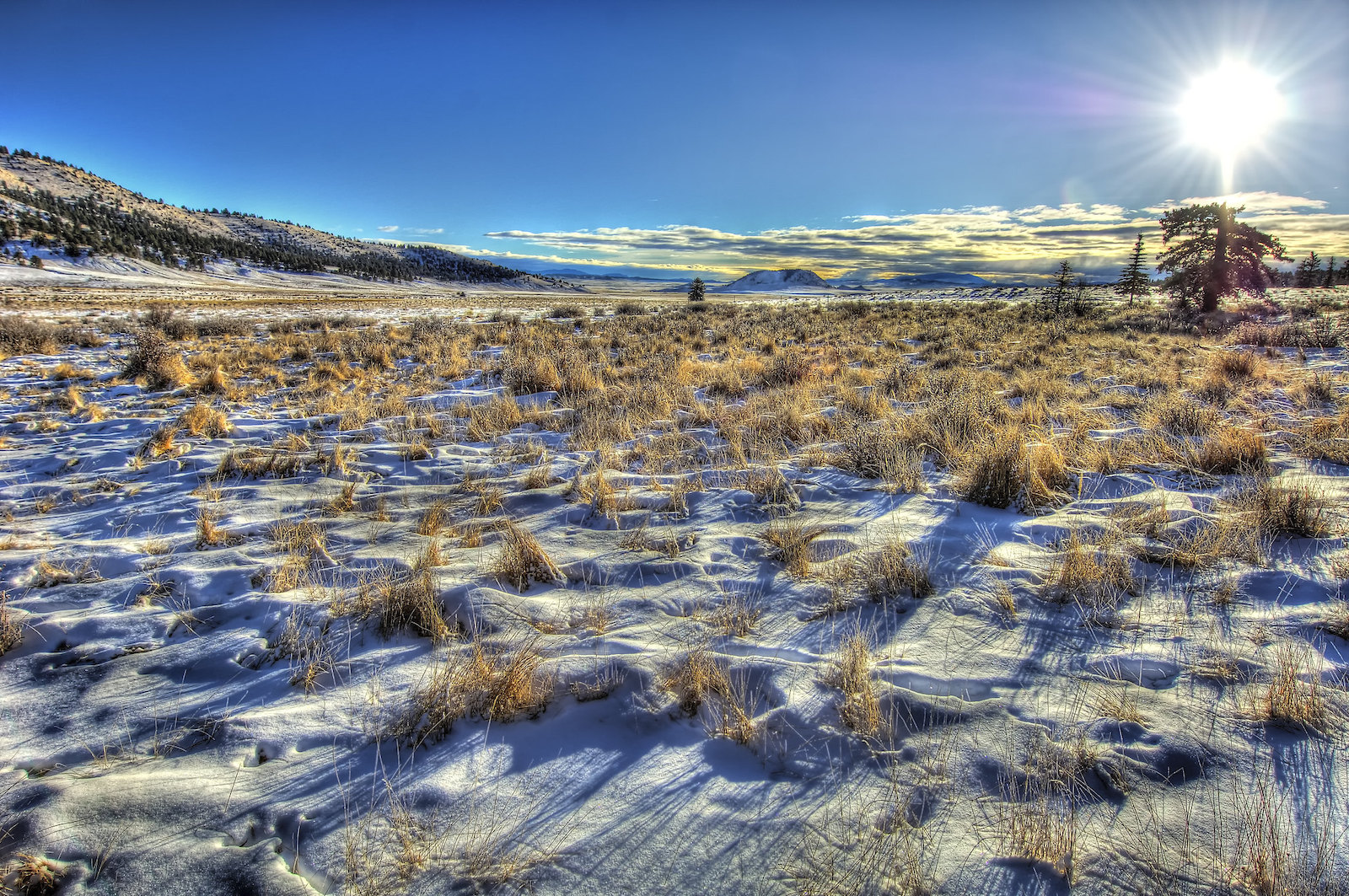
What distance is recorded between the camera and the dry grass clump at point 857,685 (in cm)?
216

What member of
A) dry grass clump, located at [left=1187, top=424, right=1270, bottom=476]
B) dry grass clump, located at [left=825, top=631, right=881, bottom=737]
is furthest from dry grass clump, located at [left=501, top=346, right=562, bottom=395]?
dry grass clump, located at [left=1187, top=424, right=1270, bottom=476]

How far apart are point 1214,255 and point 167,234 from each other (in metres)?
97.6

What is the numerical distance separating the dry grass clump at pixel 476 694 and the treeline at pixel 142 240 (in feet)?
244

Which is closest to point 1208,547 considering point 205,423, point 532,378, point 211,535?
point 211,535

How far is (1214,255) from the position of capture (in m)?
20.7

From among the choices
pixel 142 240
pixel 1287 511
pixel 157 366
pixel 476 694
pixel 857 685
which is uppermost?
pixel 142 240

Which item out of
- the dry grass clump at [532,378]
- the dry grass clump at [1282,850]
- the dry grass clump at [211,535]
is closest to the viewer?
the dry grass clump at [1282,850]

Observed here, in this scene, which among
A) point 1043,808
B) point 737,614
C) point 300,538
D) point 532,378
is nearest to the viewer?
point 1043,808

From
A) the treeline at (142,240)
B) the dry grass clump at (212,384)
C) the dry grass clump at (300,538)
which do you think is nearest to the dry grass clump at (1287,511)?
the dry grass clump at (300,538)

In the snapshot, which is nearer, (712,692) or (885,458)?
(712,692)

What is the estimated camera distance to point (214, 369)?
891cm

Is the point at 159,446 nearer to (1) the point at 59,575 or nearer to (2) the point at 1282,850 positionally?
(1) the point at 59,575

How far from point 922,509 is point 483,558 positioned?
320cm

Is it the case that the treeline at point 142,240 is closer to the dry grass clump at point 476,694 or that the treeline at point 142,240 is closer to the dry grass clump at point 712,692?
the dry grass clump at point 476,694
